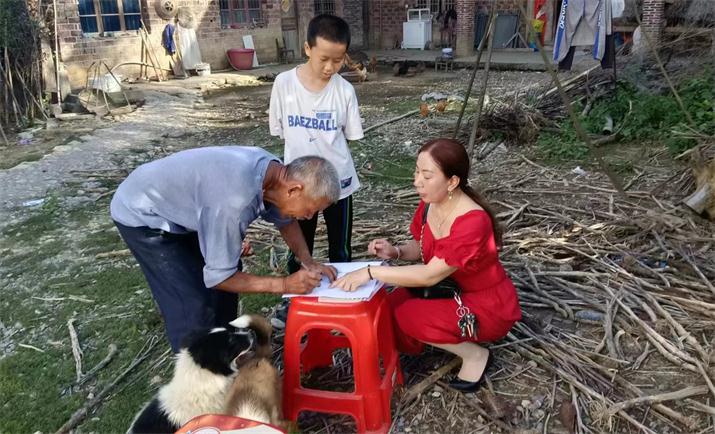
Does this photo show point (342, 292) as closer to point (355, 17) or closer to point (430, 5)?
point (430, 5)

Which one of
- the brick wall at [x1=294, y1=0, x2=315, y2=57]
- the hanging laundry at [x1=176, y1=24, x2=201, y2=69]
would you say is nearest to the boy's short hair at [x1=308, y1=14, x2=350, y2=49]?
the hanging laundry at [x1=176, y1=24, x2=201, y2=69]

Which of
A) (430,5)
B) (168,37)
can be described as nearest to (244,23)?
(168,37)

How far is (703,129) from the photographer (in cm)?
671

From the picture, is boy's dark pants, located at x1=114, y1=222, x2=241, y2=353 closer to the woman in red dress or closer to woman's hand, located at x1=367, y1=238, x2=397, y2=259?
the woman in red dress

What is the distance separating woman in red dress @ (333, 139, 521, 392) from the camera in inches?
104

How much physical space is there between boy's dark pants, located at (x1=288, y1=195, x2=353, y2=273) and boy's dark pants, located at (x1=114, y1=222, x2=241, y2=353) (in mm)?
937

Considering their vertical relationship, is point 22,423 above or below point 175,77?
below

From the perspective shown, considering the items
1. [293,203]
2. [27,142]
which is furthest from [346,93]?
[27,142]

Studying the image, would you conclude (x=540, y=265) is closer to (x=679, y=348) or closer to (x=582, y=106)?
(x=679, y=348)

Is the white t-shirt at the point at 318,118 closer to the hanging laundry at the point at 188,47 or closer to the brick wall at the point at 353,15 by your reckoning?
the hanging laundry at the point at 188,47

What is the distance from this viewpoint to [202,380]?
240 centimetres

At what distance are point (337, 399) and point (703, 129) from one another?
6.21 meters

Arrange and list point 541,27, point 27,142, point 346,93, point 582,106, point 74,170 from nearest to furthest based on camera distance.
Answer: point 346,93, point 74,170, point 582,106, point 27,142, point 541,27

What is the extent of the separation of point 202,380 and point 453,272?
1.28 m
